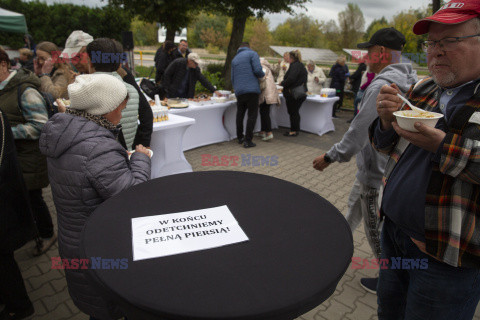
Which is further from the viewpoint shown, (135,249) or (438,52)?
(438,52)

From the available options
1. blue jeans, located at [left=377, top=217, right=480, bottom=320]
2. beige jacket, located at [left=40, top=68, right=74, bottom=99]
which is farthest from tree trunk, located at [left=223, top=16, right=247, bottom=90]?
blue jeans, located at [left=377, top=217, right=480, bottom=320]

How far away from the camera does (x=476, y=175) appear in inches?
42.7

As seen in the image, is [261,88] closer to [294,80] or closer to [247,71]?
[247,71]

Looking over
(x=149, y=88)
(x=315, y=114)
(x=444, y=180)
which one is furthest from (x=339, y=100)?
(x=444, y=180)

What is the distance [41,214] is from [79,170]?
2073mm

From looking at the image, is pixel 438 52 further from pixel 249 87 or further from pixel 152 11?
pixel 152 11

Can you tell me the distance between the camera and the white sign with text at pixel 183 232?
106 centimetres

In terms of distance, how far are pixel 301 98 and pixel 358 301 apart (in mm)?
5076

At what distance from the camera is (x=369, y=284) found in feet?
8.74

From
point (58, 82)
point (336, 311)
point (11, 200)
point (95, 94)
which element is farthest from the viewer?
point (58, 82)

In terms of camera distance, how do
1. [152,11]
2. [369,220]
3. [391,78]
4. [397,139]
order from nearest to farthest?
[397,139]
[391,78]
[369,220]
[152,11]

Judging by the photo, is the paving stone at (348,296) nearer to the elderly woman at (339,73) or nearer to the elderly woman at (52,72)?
the elderly woman at (52,72)

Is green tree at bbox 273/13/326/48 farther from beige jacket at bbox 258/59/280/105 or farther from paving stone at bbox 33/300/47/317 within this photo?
paving stone at bbox 33/300/47/317

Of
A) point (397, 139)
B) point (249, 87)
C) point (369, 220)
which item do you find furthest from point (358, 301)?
point (249, 87)
